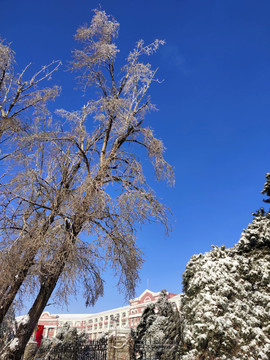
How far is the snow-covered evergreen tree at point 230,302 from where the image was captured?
3877 millimetres

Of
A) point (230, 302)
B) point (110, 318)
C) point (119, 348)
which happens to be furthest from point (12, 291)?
point (110, 318)

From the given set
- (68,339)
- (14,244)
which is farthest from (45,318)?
A: (14,244)

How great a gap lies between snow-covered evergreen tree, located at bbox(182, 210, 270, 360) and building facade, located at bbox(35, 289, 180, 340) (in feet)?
143

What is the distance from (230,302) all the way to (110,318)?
66.7 m

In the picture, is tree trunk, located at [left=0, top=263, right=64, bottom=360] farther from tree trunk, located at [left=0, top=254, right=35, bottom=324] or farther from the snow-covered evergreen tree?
the snow-covered evergreen tree

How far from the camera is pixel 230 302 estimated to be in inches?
166

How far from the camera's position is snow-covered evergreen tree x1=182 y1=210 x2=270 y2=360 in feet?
12.7

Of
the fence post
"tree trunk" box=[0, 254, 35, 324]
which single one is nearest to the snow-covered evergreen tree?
"tree trunk" box=[0, 254, 35, 324]

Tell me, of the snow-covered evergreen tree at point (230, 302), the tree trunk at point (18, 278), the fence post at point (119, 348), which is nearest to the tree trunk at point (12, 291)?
the tree trunk at point (18, 278)

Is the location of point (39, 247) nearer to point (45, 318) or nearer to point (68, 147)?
point (68, 147)

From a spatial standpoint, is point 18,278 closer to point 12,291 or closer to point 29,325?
point 12,291

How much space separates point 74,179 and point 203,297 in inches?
247

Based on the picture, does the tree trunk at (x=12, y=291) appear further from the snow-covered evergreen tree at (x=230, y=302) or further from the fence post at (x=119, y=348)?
the fence post at (x=119, y=348)

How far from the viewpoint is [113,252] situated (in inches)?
305
